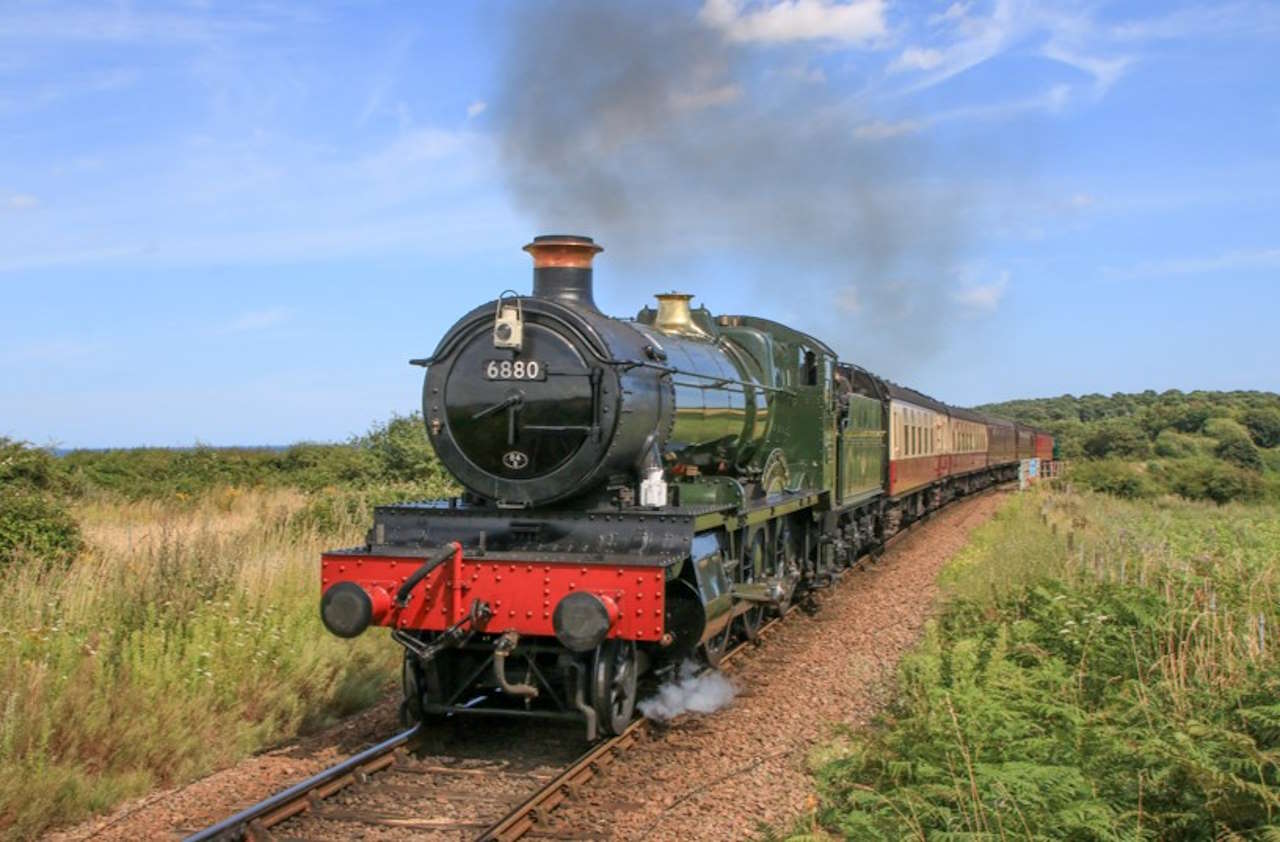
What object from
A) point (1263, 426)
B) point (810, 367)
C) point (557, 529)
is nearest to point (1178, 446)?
point (1263, 426)

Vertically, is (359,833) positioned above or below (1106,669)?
below

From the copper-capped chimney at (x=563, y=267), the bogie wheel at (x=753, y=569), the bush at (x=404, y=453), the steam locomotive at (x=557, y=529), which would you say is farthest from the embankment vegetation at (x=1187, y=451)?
the copper-capped chimney at (x=563, y=267)

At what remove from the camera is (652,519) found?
7.18 m

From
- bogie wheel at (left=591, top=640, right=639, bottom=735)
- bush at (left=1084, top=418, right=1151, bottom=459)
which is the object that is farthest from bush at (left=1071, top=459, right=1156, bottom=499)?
bogie wheel at (left=591, top=640, right=639, bottom=735)

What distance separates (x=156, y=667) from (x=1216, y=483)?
32957 millimetres

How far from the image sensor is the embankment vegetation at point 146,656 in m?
6.26

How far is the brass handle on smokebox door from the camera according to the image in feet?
22.3

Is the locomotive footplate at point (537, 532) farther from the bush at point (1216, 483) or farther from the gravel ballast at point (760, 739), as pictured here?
the bush at point (1216, 483)

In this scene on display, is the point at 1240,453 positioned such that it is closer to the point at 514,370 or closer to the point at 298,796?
the point at 514,370

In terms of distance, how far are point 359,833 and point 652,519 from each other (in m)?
2.61

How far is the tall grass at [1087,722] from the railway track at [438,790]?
1394 millimetres

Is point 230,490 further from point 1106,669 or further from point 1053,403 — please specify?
point 1053,403

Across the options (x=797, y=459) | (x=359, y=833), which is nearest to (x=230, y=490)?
(x=797, y=459)

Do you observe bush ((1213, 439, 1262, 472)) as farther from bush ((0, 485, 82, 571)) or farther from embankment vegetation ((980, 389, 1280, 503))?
bush ((0, 485, 82, 571))
